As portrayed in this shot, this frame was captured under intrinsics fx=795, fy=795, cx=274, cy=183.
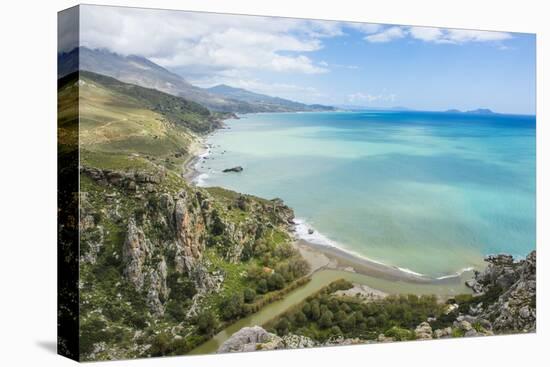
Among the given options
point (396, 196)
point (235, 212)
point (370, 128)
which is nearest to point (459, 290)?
point (396, 196)

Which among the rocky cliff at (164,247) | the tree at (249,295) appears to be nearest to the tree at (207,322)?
the rocky cliff at (164,247)

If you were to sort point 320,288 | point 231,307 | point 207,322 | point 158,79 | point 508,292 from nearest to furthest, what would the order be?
point 207,322
point 231,307
point 158,79
point 320,288
point 508,292

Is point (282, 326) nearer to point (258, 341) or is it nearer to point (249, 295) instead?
point (258, 341)

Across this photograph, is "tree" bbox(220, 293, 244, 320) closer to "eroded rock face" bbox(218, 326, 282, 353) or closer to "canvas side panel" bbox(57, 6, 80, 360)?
"eroded rock face" bbox(218, 326, 282, 353)

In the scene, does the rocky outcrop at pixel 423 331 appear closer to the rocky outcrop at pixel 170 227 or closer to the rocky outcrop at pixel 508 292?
the rocky outcrop at pixel 508 292

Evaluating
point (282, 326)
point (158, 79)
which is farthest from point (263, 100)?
point (282, 326)
